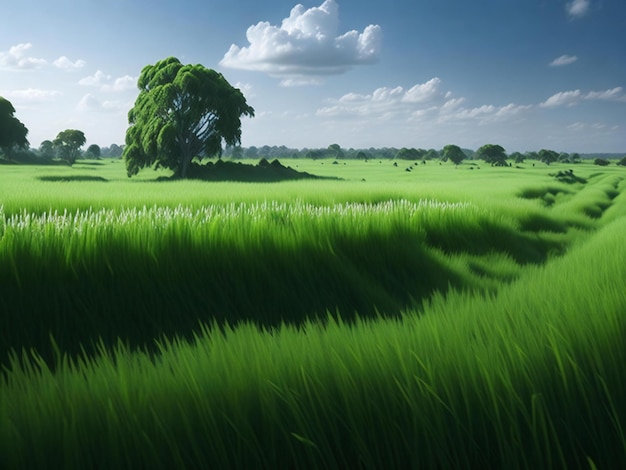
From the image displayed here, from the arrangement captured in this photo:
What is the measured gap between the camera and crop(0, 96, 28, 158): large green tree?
182 ft

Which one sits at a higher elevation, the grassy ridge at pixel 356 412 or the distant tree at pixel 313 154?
the distant tree at pixel 313 154

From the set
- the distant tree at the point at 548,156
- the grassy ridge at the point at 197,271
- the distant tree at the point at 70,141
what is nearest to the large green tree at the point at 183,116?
the grassy ridge at the point at 197,271

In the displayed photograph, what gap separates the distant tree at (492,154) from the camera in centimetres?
10800

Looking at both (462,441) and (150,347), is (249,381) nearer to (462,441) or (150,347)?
(462,441)

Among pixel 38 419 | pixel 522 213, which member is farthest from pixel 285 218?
pixel 522 213

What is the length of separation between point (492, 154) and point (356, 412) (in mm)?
116118

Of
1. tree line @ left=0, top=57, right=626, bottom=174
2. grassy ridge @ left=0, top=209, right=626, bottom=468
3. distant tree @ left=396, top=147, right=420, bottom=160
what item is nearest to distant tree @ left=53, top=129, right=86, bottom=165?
tree line @ left=0, top=57, right=626, bottom=174

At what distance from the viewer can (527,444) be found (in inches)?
43.4

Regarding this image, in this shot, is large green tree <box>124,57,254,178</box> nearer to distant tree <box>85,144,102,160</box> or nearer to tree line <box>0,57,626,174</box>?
tree line <box>0,57,626,174</box>

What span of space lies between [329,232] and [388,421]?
4.92 meters

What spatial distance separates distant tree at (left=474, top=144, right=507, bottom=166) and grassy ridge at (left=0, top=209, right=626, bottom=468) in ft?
367

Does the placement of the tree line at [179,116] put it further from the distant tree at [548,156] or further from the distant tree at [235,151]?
the distant tree at [548,156]

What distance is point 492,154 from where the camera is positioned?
110 m

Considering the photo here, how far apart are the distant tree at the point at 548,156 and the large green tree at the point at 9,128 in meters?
101
